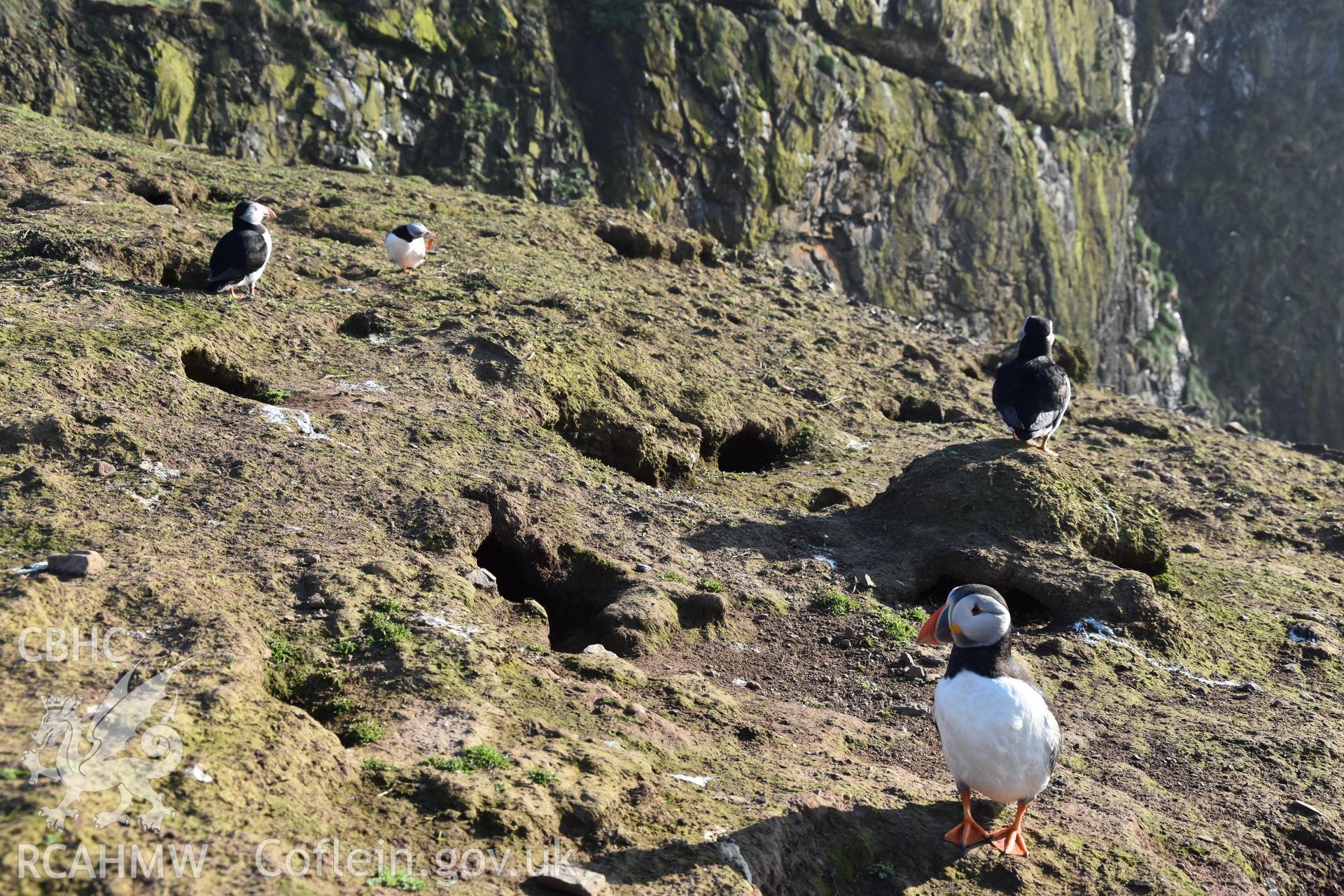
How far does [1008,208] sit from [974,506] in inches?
1038

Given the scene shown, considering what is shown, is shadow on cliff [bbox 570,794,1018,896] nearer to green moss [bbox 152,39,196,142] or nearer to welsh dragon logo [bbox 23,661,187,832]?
welsh dragon logo [bbox 23,661,187,832]

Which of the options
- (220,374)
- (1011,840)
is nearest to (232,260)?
(220,374)

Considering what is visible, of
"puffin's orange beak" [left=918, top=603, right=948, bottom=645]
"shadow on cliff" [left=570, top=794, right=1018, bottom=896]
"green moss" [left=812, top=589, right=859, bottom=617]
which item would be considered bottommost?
"green moss" [left=812, top=589, right=859, bottom=617]

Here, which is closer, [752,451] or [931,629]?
[931,629]

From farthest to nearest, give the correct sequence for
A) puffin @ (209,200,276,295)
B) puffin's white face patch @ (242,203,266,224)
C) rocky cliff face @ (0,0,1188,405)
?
1. rocky cliff face @ (0,0,1188,405)
2. puffin's white face patch @ (242,203,266,224)
3. puffin @ (209,200,276,295)

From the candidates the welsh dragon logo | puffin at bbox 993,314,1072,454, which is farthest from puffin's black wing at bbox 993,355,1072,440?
the welsh dragon logo

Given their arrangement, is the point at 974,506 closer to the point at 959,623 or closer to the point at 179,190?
the point at 959,623

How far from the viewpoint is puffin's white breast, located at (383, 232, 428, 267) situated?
11.0 meters

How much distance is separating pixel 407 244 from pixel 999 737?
8.03 meters

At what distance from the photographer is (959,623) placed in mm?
4977

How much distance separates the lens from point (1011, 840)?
473cm

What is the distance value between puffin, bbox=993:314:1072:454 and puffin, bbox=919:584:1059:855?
12.7 feet

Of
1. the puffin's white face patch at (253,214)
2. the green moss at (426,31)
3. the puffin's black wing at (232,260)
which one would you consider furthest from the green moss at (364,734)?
the green moss at (426,31)

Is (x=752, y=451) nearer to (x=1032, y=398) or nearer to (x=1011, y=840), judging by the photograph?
(x=1032, y=398)
